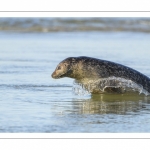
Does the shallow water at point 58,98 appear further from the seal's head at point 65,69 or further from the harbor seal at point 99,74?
the seal's head at point 65,69

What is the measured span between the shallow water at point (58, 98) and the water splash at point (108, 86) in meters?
0.10

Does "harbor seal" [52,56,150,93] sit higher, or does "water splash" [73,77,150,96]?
"harbor seal" [52,56,150,93]

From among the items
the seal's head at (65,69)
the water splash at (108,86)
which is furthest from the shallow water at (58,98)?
the seal's head at (65,69)

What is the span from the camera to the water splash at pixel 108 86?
37.2ft

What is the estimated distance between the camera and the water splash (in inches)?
446

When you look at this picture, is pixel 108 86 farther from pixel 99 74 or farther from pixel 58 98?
pixel 58 98

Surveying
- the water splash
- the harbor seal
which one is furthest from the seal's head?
the water splash

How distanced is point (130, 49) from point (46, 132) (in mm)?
10625

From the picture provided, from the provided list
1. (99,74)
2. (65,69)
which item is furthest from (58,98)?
(99,74)

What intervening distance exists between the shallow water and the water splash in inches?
3.9

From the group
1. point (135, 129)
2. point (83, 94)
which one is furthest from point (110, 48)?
point (135, 129)

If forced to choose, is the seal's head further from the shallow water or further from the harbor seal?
the shallow water

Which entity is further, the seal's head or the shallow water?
the seal's head

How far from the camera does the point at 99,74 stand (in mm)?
11414
